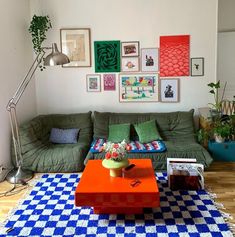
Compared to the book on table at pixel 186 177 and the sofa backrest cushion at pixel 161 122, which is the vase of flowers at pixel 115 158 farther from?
the sofa backrest cushion at pixel 161 122

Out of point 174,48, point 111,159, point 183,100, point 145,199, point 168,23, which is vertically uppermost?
point 168,23

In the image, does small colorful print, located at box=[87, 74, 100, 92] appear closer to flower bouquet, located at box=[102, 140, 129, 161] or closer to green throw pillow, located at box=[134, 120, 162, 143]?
green throw pillow, located at box=[134, 120, 162, 143]

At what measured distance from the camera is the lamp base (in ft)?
11.9

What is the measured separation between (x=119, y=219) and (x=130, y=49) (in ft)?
8.96

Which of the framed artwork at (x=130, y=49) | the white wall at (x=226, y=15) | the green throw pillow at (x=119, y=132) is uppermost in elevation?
the white wall at (x=226, y=15)

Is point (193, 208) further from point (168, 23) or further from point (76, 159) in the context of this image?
point (168, 23)

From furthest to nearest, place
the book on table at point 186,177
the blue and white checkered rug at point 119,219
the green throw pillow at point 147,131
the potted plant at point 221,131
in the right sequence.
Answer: the green throw pillow at point 147,131, the potted plant at point 221,131, the book on table at point 186,177, the blue and white checkered rug at point 119,219

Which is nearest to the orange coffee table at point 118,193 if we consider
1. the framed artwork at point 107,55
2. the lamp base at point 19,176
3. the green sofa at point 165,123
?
the lamp base at point 19,176

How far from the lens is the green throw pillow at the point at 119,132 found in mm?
4184

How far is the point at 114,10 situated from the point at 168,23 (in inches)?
33.3

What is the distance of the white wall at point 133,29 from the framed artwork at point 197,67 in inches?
2.6

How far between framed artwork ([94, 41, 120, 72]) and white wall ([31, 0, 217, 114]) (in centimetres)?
10

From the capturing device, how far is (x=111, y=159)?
2.88m

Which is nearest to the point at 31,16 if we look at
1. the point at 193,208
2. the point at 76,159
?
the point at 76,159
